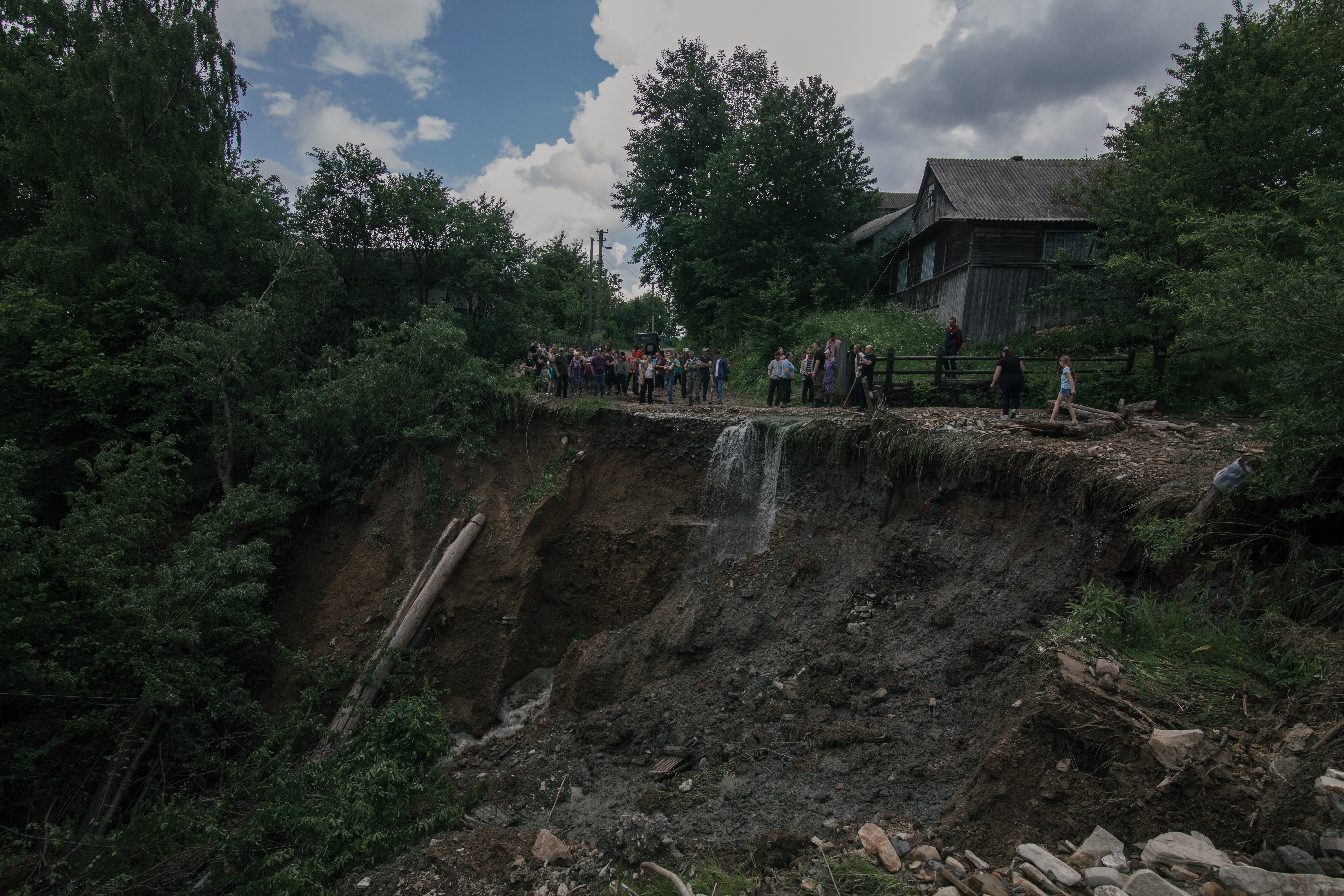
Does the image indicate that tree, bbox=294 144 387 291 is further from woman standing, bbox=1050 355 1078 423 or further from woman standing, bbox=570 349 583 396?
woman standing, bbox=1050 355 1078 423

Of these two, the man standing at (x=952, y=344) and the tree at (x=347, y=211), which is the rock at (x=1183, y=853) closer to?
the man standing at (x=952, y=344)

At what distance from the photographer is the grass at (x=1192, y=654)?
4.38 metres

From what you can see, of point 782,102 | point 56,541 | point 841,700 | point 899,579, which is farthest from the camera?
point 782,102

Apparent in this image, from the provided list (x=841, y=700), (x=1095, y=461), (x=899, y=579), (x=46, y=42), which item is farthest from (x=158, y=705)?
(x=46, y=42)

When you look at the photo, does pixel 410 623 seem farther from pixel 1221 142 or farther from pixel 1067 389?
pixel 1221 142

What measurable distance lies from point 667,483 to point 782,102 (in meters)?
16.8

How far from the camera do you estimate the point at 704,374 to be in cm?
1672

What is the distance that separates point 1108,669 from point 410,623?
11201 millimetres

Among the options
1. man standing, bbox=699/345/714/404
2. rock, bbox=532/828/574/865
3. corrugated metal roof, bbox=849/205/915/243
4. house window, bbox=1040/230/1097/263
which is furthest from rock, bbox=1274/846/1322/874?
corrugated metal roof, bbox=849/205/915/243

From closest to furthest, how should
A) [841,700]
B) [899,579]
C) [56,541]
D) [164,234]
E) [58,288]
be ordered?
[841,700] < [899,579] < [56,541] < [58,288] < [164,234]

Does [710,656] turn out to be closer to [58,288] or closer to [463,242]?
[463,242]

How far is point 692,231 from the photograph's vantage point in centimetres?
2416

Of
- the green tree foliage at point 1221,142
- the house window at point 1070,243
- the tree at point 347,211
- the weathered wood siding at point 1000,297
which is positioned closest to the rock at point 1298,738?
the green tree foliage at point 1221,142

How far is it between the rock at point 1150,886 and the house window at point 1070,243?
18770 mm
